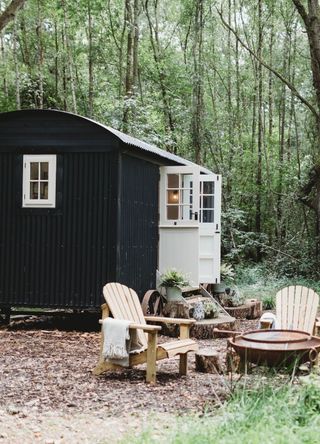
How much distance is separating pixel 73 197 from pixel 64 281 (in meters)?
1.25

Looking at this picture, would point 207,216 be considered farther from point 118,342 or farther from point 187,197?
point 118,342

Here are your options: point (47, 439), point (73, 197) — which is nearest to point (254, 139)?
point (73, 197)

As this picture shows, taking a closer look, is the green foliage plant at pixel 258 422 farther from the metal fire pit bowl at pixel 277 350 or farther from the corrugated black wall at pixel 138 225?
the corrugated black wall at pixel 138 225

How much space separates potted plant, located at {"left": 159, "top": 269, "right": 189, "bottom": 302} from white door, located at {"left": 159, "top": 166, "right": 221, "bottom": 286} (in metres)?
0.57

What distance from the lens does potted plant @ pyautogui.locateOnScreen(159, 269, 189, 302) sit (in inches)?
382

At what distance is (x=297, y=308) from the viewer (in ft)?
→ 22.0

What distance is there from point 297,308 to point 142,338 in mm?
1772

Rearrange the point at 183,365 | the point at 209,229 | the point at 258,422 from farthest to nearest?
the point at 209,229, the point at 183,365, the point at 258,422

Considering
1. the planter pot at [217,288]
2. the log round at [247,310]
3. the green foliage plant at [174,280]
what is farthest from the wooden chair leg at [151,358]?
the planter pot at [217,288]

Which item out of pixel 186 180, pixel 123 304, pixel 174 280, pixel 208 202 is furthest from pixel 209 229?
pixel 123 304

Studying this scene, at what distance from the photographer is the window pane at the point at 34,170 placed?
361 inches

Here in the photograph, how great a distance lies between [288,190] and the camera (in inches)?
704

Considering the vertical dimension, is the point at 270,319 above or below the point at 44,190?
below

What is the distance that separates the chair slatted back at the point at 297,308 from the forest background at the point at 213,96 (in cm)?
915
